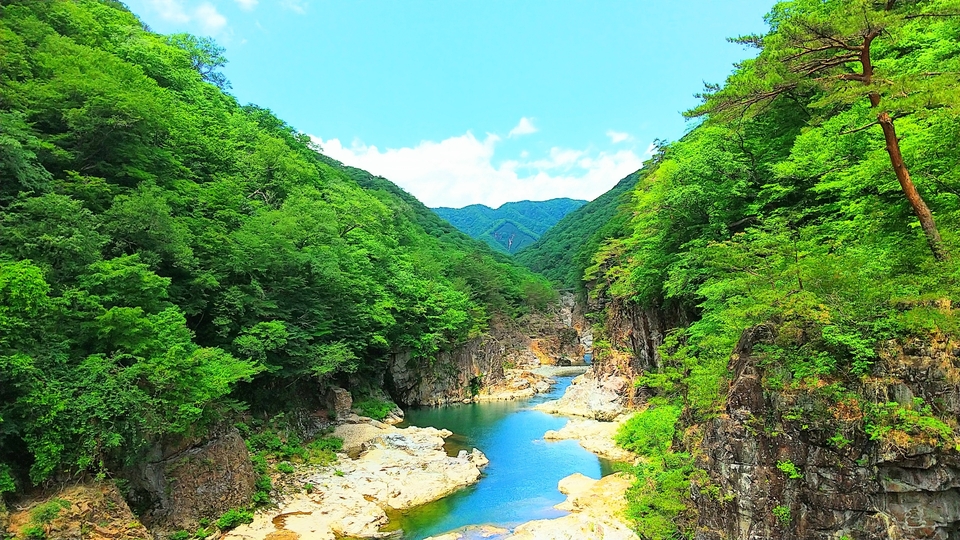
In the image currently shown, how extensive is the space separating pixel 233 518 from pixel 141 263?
8607 mm

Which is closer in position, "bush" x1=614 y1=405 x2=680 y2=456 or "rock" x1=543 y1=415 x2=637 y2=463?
"bush" x1=614 y1=405 x2=680 y2=456

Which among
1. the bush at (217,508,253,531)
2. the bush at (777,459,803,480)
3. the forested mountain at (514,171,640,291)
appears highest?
the forested mountain at (514,171,640,291)

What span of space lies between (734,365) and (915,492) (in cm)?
333

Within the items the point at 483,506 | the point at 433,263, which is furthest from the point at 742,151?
the point at 433,263

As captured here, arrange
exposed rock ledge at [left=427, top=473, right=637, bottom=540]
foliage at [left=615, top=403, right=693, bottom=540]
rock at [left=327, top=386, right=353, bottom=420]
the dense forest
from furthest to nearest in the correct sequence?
rock at [left=327, top=386, right=353, bottom=420]
exposed rock ledge at [left=427, top=473, right=637, bottom=540]
foliage at [left=615, top=403, right=693, bottom=540]
the dense forest

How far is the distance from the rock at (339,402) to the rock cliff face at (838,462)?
24582 mm

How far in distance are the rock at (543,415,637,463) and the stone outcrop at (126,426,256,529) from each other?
640 inches

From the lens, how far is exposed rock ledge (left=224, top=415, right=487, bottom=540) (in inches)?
670

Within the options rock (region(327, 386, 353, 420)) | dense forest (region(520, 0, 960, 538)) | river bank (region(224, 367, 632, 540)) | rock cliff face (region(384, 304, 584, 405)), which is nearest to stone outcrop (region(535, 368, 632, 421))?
river bank (region(224, 367, 632, 540))

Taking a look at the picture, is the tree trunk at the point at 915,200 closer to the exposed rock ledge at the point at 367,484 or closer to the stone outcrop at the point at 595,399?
the exposed rock ledge at the point at 367,484

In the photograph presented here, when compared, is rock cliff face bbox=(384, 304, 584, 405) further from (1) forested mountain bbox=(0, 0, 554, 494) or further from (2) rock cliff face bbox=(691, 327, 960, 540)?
(2) rock cliff face bbox=(691, 327, 960, 540)

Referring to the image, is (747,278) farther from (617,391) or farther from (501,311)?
(501,311)

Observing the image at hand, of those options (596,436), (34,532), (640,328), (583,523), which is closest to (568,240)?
(640,328)

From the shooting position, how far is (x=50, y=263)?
45.5 ft
